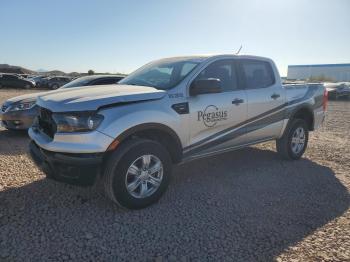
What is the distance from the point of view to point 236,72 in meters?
5.26

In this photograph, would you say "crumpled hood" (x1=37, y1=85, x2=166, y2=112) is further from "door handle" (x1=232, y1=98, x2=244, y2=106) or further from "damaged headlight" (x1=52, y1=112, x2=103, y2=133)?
"door handle" (x1=232, y1=98, x2=244, y2=106)

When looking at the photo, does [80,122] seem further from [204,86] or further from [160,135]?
[204,86]

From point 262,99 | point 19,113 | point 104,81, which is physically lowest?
point 19,113

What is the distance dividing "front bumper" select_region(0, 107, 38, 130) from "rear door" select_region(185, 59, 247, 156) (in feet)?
15.7

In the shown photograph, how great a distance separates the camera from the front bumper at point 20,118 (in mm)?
7766

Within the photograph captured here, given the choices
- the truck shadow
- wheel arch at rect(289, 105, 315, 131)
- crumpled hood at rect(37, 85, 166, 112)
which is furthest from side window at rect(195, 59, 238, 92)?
wheel arch at rect(289, 105, 315, 131)

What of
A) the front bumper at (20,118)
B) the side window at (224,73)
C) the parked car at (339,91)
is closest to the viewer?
the side window at (224,73)

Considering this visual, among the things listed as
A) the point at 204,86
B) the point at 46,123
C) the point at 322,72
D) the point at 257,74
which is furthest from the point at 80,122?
the point at 322,72

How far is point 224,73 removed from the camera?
5.07 metres

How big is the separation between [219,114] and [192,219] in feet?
5.21

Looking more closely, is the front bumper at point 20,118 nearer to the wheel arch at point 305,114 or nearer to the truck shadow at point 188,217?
the truck shadow at point 188,217

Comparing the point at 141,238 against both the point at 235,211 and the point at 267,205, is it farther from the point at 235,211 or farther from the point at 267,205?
the point at 267,205

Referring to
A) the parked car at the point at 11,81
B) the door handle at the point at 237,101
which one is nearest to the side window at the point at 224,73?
the door handle at the point at 237,101

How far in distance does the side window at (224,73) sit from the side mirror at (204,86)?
35 centimetres
